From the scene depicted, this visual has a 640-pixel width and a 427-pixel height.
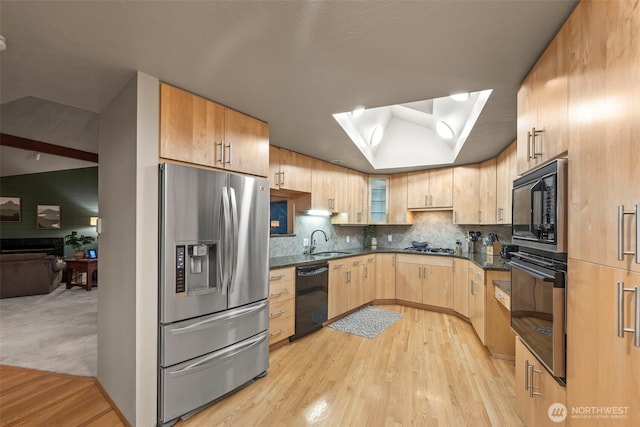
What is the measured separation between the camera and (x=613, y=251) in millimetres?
→ 992

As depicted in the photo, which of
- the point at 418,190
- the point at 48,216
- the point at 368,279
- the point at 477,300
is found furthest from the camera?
the point at 48,216

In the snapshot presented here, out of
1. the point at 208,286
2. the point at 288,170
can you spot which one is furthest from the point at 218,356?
the point at 288,170

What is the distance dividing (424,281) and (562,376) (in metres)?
3.38

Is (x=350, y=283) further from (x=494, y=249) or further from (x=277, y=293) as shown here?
(x=494, y=249)

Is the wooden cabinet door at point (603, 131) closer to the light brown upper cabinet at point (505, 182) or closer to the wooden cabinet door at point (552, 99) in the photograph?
Answer: the wooden cabinet door at point (552, 99)

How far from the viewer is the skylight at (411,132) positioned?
12.4 ft

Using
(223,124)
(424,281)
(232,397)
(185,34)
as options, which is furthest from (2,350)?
(424,281)

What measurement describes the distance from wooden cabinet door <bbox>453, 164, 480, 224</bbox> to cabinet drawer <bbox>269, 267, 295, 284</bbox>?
9.38 feet

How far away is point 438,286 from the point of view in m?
4.50

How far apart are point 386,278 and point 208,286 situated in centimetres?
348

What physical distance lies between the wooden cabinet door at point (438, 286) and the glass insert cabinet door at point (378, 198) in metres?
1.29

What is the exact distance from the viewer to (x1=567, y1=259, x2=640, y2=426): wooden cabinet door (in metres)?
0.91

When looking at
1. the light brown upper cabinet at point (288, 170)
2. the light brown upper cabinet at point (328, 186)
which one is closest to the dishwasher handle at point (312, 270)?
the light brown upper cabinet at point (328, 186)

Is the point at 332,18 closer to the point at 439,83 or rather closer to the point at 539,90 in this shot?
the point at 439,83
